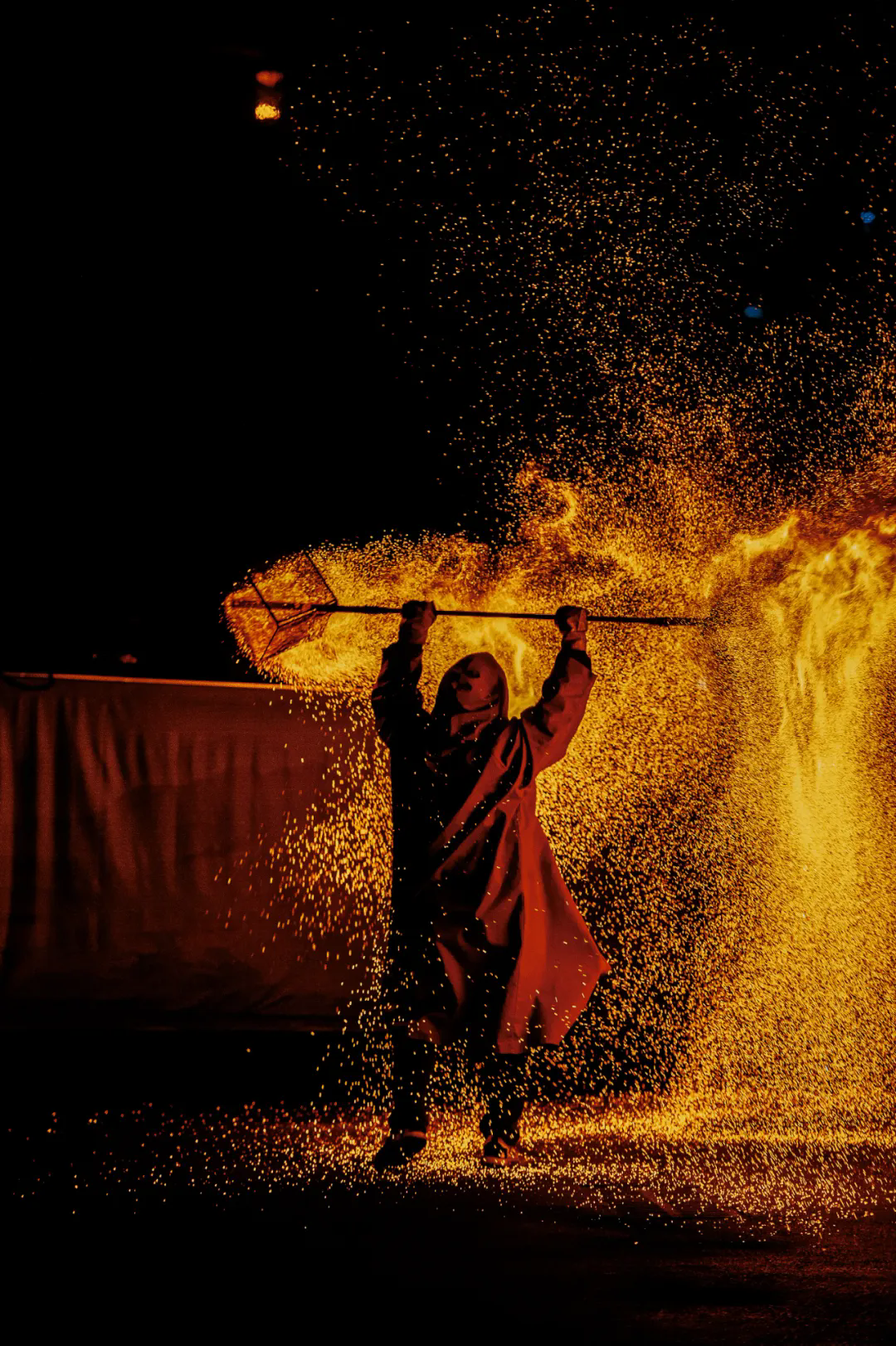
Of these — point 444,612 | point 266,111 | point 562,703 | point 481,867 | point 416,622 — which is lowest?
point 481,867

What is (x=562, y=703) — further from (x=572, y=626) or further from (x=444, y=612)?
(x=444, y=612)

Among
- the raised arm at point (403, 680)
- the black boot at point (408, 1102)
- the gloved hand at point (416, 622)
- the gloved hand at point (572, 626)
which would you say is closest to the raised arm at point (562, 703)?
the gloved hand at point (572, 626)

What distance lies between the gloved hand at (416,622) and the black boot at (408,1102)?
1.75 meters

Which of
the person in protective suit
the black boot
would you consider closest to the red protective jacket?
the person in protective suit

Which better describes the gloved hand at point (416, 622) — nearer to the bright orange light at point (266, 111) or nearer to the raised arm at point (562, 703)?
the raised arm at point (562, 703)

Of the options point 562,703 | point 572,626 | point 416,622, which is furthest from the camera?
point 416,622

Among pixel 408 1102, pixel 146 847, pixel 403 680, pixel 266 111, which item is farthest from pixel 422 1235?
pixel 266 111

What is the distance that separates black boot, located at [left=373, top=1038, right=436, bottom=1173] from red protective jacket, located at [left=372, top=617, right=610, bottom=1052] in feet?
0.42

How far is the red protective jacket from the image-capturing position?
4727 millimetres

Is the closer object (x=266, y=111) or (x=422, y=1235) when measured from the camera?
(x=422, y=1235)

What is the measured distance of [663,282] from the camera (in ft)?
22.6

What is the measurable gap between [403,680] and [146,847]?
179 centimetres

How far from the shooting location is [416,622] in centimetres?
530

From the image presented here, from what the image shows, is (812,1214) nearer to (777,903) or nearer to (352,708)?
(777,903)
